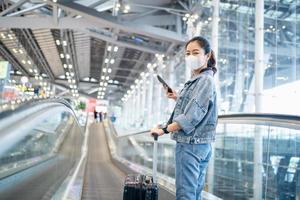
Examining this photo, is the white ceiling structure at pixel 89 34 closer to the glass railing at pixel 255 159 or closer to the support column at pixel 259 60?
the support column at pixel 259 60

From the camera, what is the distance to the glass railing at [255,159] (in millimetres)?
3580

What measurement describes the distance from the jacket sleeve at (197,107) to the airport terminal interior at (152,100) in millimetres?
887

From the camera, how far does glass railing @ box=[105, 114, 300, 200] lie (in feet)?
11.7

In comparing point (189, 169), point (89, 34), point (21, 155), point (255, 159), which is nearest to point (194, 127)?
point (189, 169)

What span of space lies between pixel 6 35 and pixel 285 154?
2478 centimetres

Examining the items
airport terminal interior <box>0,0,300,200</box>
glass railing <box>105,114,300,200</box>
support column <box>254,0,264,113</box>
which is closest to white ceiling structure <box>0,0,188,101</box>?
airport terminal interior <box>0,0,300,200</box>

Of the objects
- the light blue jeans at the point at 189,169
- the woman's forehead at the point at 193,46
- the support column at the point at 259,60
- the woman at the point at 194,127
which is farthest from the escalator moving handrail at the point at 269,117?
the support column at the point at 259,60

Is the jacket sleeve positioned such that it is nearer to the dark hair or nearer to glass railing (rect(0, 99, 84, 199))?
the dark hair

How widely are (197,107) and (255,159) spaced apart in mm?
1780

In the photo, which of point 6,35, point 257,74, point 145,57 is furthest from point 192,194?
point 145,57

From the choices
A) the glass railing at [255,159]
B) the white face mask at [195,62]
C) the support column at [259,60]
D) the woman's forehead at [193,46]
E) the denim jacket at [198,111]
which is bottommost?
the glass railing at [255,159]

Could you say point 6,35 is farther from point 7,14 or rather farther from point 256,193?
point 256,193

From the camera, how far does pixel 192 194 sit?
285cm

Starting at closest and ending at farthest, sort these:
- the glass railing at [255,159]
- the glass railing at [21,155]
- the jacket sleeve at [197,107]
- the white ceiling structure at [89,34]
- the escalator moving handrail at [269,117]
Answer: the glass railing at [21,155]
the jacket sleeve at [197,107]
the escalator moving handrail at [269,117]
the glass railing at [255,159]
the white ceiling structure at [89,34]
